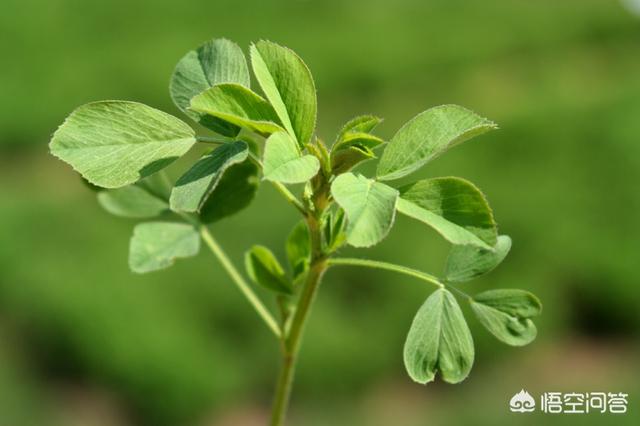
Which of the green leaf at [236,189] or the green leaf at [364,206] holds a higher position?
the green leaf at [236,189]

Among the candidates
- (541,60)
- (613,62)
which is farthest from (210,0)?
(613,62)

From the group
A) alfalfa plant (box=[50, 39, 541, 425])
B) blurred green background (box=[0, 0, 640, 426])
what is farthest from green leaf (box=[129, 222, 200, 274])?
blurred green background (box=[0, 0, 640, 426])

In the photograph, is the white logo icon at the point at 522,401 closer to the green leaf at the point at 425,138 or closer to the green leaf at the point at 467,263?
the green leaf at the point at 467,263

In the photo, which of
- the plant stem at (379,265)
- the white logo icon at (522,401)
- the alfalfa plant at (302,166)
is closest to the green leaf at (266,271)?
the alfalfa plant at (302,166)

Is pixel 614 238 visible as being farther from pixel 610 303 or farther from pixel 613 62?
pixel 613 62

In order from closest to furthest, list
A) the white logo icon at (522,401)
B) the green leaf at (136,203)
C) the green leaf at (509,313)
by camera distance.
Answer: the green leaf at (509,313) → the green leaf at (136,203) → the white logo icon at (522,401)

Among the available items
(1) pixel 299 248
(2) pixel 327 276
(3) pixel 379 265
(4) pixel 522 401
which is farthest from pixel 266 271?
(2) pixel 327 276
